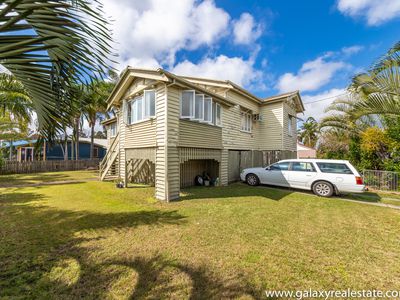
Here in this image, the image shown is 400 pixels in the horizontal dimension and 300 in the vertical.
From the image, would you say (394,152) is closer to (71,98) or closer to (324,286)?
(324,286)

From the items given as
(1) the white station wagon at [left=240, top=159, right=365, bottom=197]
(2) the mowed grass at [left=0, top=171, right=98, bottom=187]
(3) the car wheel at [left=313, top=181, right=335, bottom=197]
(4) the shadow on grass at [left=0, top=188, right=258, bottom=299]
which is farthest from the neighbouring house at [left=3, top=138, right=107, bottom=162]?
(3) the car wheel at [left=313, top=181, right=335, bottom=197]

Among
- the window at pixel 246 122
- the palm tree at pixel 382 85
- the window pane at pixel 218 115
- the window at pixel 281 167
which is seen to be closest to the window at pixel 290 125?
the window at pixel 246 122

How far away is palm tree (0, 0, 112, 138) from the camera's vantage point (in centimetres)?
157

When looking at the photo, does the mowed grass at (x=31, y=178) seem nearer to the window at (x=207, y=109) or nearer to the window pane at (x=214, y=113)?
the window at (x=207, y=109)

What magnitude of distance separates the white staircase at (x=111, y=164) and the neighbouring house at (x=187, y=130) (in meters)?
0.07

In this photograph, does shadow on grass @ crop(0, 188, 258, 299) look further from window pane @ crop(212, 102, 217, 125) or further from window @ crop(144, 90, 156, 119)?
window pane @ crop(212, 102, 217, 125)

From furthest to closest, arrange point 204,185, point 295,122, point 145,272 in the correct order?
point 295,122 → point 204,185 → point 145,272

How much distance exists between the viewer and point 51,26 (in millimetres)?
1678

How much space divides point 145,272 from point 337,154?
16403 mm

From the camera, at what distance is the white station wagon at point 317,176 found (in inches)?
331

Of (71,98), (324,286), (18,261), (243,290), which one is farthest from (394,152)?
(18,261)

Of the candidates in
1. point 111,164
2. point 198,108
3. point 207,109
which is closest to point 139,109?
point 198,108

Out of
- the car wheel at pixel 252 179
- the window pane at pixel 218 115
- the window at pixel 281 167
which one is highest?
the window pane at pixel 218 115

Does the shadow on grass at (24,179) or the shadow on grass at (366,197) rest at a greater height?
the shadow on grass at (24,179)
